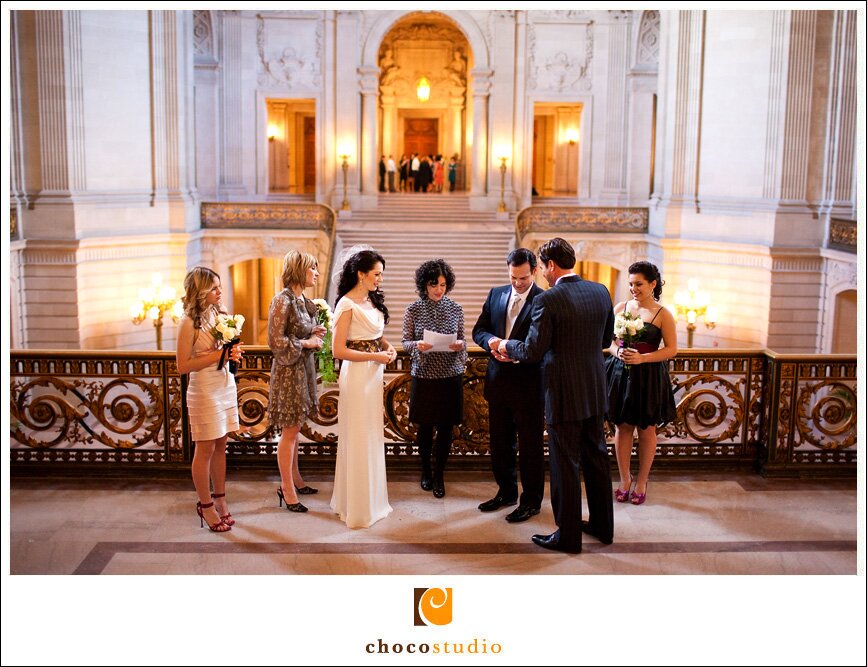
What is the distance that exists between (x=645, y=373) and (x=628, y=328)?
0.36m

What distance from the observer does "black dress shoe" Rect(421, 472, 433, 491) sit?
6566mm

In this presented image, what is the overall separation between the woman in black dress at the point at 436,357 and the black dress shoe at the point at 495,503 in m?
0.39

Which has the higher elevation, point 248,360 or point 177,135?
point 177,135

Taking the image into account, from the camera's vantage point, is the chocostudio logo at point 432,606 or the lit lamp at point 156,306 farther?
the lit lamp at point 156,306

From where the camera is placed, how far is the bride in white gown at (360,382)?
568 centimetres

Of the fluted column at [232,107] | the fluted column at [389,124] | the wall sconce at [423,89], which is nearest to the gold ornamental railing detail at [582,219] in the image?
the wall sconce at [423,89]

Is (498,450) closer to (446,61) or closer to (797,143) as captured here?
(797,143)

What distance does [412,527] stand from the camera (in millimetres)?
A: 5852

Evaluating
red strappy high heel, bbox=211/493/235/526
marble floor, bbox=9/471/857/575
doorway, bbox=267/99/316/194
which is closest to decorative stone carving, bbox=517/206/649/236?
doorway, bbox=267/99/316/194

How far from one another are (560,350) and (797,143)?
1279 cm

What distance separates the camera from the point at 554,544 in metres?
5.52

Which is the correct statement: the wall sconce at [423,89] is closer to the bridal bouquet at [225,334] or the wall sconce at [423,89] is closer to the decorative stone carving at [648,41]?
the decorative stone carving at [648,41]

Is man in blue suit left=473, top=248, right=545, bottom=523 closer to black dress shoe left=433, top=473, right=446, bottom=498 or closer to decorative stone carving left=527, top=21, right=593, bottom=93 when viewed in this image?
black dress shoe left=433, top=473, right=446, bottom=498

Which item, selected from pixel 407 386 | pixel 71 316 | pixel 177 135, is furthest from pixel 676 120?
pixel 407 386
